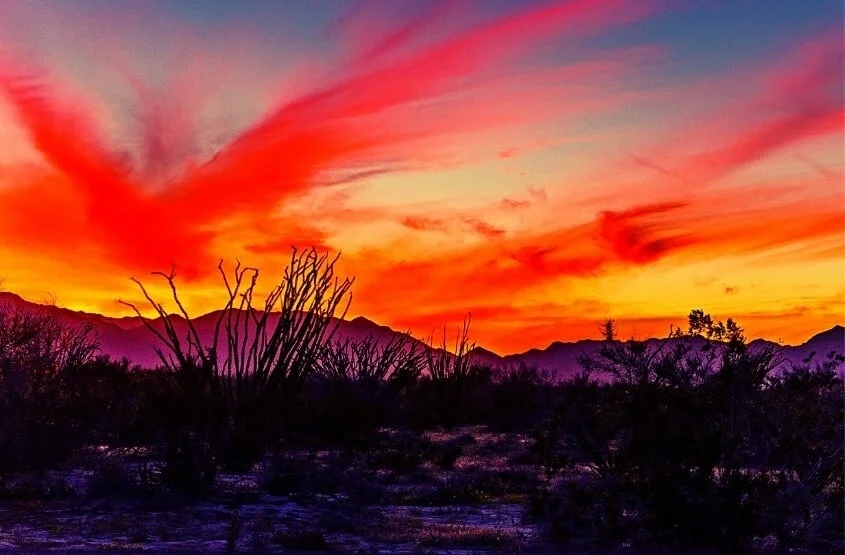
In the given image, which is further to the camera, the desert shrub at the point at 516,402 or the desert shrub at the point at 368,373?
the desert shrub at the point at 516,402

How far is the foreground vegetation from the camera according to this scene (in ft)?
30.4

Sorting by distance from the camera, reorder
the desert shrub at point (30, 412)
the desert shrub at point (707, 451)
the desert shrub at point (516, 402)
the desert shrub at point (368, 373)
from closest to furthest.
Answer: the desert shrub at point (707, 451)
the desert shrub at point (30, 412)
the desert shrub at point (368, 373)
the desert shrub at point (516, 402)

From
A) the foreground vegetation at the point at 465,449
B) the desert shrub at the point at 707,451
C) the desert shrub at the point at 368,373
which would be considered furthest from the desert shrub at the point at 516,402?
the desert shrub at the point at 707,451

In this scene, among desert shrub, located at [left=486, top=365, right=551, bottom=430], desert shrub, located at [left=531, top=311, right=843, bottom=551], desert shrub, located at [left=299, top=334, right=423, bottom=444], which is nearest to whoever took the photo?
desert shrub, located at [left=531, top=311, right=843, bottom=551]

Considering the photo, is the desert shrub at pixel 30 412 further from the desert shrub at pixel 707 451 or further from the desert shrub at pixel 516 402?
the desert shrub at pixel 516 402

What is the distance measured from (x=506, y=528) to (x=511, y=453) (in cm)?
937

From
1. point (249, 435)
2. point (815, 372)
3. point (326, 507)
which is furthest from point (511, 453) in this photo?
point (815, 372)

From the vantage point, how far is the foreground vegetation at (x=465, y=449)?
30.4 ft

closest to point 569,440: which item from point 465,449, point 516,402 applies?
point 465,449

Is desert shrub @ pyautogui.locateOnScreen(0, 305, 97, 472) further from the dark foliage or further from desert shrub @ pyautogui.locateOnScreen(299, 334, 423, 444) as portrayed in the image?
desert shrub @ pyautogui.locateOnScreen(299, 334, 423, 444)

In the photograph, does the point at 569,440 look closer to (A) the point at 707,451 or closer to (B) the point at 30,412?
(A) the point at 707,451

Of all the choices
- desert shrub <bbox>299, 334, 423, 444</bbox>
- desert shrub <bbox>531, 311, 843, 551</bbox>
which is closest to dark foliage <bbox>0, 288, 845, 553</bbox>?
desert shrub <bbox>531, 311, 843, 551</bbox>

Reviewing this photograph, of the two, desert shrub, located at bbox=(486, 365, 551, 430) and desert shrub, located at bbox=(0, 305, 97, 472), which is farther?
desert shrub, located at bbox=(486, 365, 551, 430)

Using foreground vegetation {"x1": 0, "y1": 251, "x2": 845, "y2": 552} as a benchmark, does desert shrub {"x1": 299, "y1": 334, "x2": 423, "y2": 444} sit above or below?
above
